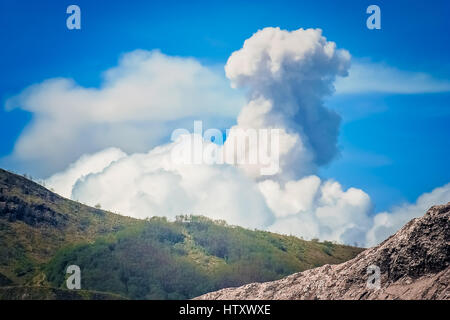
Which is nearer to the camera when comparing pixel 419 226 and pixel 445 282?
pixel 445 282

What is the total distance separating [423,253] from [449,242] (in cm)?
263

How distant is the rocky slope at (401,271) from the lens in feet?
172

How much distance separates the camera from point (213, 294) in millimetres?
64125

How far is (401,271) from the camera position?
54344mm

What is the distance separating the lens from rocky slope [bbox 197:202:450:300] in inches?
2062
